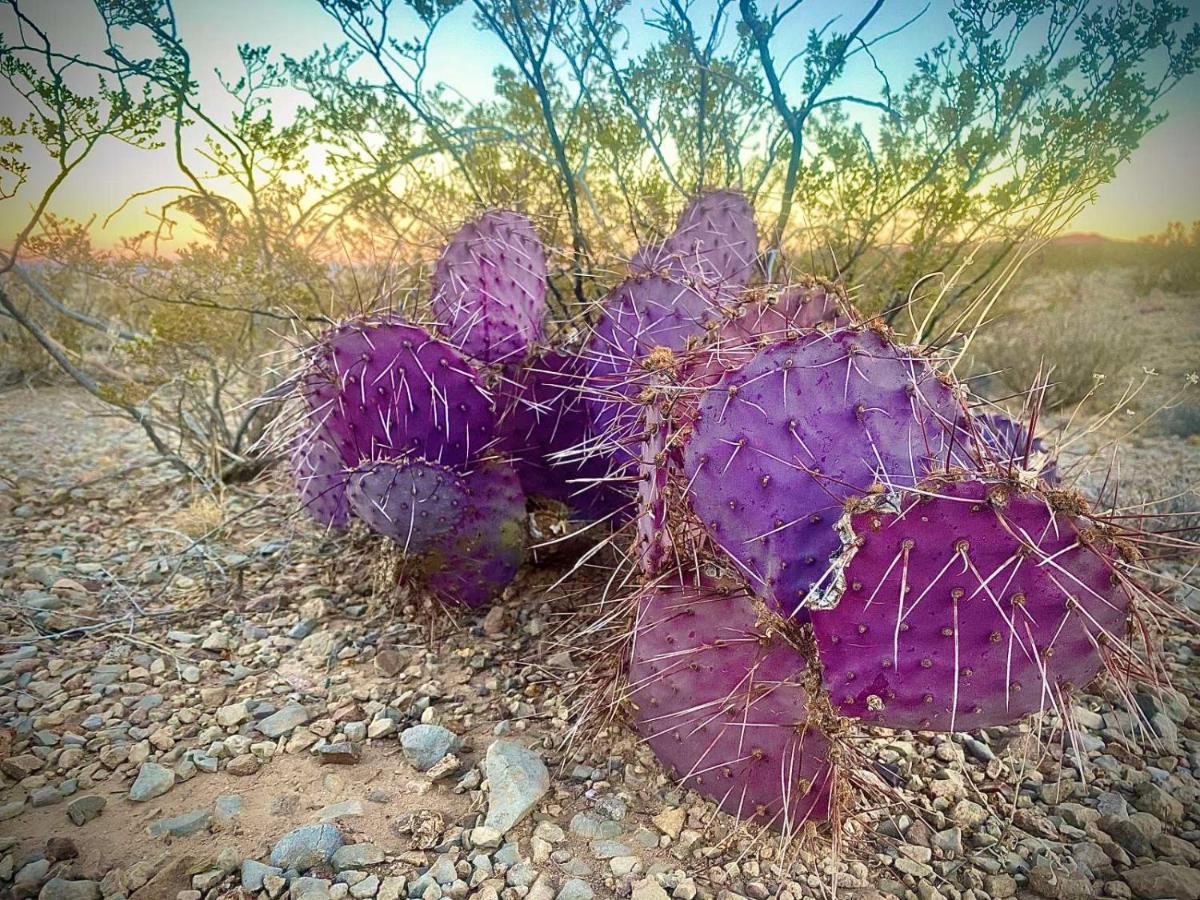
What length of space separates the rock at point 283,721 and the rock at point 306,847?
0.82 ft

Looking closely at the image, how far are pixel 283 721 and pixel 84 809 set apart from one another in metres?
0.29

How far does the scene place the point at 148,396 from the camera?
1.99 m

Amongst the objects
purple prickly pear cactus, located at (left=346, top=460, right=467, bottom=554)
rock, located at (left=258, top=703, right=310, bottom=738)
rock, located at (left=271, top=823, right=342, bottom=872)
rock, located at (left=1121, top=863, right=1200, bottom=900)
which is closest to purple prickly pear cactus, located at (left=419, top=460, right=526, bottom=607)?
purple prickly pear cactus, located at (left=346, top=460, right=467, bottom=554)

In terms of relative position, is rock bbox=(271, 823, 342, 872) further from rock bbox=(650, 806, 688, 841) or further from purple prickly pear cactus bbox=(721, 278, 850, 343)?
purple prickly pear cactus bbox=(721, 278, 850, 343)

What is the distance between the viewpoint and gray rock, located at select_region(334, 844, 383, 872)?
952mm

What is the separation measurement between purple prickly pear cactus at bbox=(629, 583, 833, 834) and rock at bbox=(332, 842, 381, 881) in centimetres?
40

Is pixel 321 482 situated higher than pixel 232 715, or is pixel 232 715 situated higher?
pixel 321 482

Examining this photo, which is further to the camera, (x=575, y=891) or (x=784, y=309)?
(x=784, y=309)

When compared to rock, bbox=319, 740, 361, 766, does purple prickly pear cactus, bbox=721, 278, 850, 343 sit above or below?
above

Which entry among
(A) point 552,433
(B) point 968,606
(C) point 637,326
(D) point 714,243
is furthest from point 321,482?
(B) point 968,606

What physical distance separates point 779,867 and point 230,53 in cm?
194

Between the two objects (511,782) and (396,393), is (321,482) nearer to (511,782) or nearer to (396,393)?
(396,393)

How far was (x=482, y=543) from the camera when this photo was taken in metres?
1.51

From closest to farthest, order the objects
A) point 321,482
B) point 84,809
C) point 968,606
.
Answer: point 968,606, point 84,809, point 321,482
